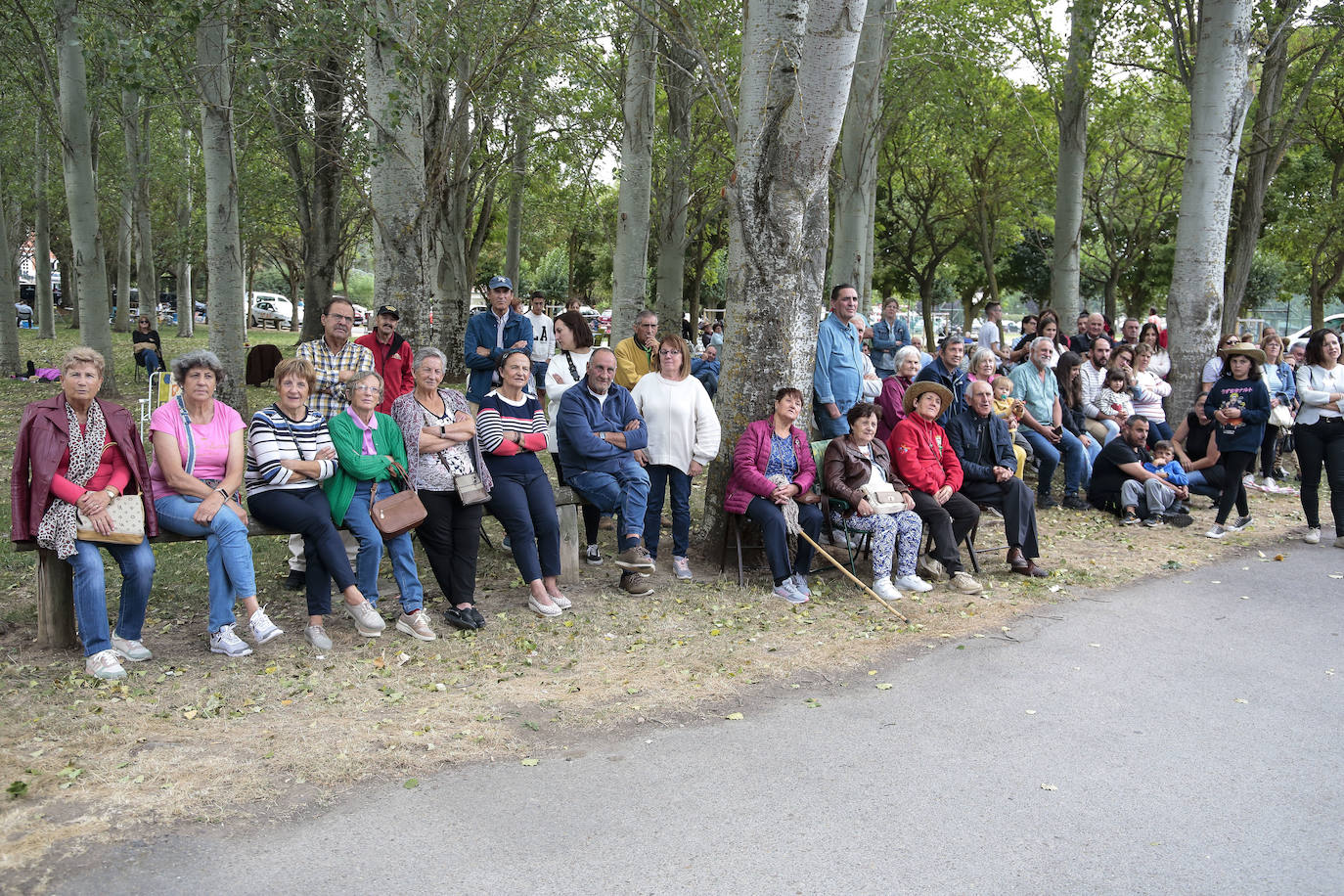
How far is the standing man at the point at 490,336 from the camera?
370 inches

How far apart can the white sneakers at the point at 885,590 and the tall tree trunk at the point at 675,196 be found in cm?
954

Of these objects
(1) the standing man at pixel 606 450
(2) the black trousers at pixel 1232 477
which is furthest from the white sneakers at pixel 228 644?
(2) the black trousers at pixel 1232 477

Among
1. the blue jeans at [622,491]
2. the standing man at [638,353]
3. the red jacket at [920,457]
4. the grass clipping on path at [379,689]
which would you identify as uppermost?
the standing man at [638,353]

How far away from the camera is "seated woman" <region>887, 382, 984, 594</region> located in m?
7.86

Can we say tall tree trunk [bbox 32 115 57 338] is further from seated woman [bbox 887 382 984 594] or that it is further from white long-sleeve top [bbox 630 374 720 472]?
seated woman [bbox 887 382 984 594]

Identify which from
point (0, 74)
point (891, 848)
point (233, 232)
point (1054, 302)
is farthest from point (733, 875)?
point (0, 74)

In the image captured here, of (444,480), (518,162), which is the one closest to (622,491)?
(444,480)

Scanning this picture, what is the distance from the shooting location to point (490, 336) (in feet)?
32.2

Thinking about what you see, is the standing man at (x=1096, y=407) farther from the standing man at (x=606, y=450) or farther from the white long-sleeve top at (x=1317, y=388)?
the standing man at (x=606, y=450)

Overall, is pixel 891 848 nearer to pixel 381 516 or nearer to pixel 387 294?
pixel 381 516

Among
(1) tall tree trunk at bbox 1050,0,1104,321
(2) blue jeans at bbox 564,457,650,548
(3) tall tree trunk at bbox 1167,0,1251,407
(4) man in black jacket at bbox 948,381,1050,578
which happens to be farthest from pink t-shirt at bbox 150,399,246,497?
(1) tall tree trunk at bbox 1050,0,1104,321

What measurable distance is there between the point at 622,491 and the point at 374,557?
192cm

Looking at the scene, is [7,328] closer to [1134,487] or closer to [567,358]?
[567,358]

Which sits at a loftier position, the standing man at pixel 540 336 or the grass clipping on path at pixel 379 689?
the standing man at pixel 540 336
